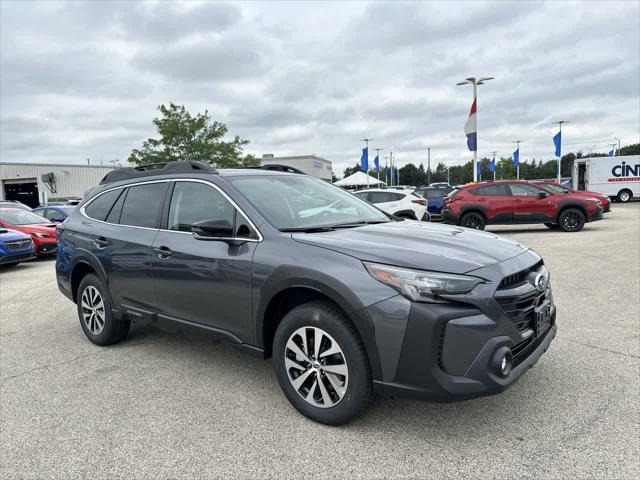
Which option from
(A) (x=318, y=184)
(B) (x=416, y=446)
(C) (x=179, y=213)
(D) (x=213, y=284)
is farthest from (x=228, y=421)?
(A) (x=318, y=184)

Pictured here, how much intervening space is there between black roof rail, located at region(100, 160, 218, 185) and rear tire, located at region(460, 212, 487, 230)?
455 inches

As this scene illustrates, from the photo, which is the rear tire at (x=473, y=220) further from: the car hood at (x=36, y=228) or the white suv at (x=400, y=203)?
the car hood at (x=36, y=228)

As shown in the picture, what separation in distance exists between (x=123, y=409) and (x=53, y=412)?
0.49 metres

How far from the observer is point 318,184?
14.8 ft

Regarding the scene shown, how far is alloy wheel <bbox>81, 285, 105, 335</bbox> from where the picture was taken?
185 inches

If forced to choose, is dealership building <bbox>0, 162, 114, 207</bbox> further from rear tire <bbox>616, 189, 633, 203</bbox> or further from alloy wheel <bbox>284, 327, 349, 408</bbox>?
alloy wheel <bbox>284, 327, 349, 408</bbox>

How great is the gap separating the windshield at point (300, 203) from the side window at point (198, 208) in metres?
0.17

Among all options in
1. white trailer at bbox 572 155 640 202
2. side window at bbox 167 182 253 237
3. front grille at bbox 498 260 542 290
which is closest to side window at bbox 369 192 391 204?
side window at bbox 167 182 253 237

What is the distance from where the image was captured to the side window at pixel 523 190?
46.6ft

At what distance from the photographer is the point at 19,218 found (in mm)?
13203

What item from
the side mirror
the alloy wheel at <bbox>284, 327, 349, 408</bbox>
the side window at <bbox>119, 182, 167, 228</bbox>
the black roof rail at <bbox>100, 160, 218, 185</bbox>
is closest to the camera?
the alloy wheel at <bbox>284, 327, 349, 408</bbox>

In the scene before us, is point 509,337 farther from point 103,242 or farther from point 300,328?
point 103,242

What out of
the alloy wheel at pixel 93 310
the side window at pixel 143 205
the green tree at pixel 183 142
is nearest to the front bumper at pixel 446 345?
the side window at pixel 143 205

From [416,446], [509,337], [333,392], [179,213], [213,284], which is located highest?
[179,213]
